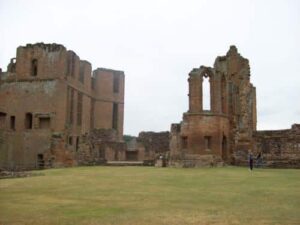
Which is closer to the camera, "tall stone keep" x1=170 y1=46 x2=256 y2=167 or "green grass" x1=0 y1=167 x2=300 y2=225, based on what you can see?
"green grass" x1=0 y1=167 x2=300 y2=225

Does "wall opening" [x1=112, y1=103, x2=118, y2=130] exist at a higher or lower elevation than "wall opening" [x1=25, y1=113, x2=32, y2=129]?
higher

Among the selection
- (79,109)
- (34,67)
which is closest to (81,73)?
(79,109)

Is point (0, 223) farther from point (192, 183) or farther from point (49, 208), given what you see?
point (192, 183)

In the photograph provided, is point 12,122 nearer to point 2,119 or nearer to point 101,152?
point 2,119

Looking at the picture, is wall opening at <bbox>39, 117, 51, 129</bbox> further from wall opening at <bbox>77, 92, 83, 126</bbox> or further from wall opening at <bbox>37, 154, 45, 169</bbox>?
wall opening at <bbox>77, 92, 83, 126</bbox>

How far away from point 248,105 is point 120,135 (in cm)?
2103

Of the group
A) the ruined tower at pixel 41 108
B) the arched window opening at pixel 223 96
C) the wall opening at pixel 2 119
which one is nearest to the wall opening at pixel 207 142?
the arched window opening at pixel 223 96

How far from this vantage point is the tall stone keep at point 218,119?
27.3 metres

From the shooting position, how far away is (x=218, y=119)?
27.8 metres

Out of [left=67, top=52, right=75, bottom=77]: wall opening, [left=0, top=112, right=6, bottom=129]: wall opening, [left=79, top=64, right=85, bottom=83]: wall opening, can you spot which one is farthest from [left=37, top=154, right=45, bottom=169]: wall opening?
[left=79, top=64, right=85, bottom=83]: wall opening

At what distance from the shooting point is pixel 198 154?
26.9 m

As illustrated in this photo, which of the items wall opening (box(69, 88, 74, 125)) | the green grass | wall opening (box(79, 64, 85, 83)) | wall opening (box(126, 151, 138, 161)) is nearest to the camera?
the green grass

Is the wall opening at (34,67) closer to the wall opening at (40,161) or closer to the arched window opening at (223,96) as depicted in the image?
the wall opening at (40,161)

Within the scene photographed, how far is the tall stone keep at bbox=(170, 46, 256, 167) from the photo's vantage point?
27.3 metres
